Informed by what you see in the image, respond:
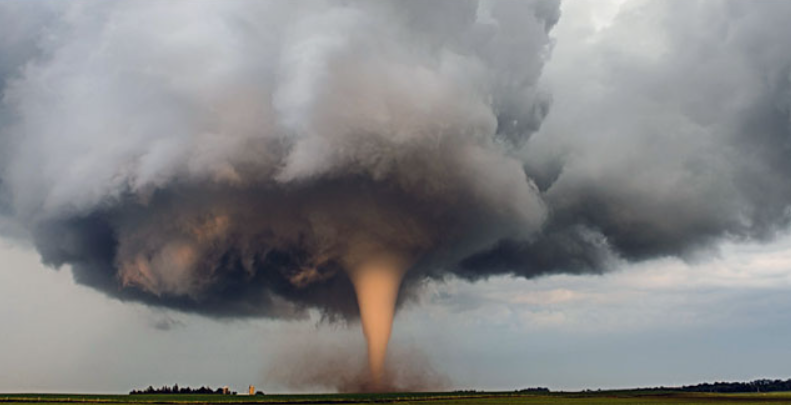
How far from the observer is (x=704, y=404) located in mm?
115250

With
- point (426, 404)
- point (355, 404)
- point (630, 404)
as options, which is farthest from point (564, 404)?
point (355, 404)

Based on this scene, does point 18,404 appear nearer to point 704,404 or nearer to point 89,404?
point 89,404

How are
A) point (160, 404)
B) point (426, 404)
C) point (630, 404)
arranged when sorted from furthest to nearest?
1. point (160, 404)
2. point (426, 404)
3. point (630, 404)

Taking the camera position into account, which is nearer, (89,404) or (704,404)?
(704,404)

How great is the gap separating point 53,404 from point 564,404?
3678 inches

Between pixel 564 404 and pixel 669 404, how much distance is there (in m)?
17.2

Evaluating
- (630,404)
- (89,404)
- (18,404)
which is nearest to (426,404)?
(630,404)

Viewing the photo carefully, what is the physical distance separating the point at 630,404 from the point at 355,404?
152 feet

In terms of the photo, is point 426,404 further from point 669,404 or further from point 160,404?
point 160,404

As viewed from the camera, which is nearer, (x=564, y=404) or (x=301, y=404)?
(x=564, y=404)

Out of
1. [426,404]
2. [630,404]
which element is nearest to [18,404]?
Answer: [426,404]

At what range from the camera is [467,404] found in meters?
111

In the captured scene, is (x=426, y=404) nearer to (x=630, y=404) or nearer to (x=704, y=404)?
(x=630, y=404)

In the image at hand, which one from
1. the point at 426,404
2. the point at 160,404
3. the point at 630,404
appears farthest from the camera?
the point at 160,404
